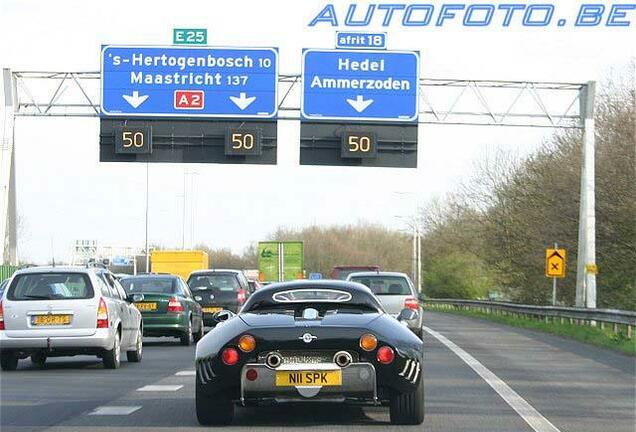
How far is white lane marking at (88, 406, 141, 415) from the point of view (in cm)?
1198

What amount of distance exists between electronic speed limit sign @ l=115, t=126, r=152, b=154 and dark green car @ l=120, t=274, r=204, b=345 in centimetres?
984

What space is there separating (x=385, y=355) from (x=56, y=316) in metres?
9.10

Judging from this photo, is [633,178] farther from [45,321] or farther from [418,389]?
[418,389]

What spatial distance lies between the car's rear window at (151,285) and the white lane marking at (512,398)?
729cm

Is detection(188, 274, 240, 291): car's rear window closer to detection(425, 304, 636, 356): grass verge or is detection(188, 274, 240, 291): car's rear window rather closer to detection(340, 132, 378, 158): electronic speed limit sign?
detection(340, 132, 378, 158): electronic speed limit sign

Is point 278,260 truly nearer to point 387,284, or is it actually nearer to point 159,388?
point 387,284

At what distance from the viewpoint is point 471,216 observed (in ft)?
216

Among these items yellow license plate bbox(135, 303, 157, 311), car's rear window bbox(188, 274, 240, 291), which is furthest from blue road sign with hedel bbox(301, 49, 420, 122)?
yellow license plate bbox(135, 303, 157, 311)

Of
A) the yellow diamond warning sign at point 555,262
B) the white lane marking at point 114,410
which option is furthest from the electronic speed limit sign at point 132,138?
the white lane marking at point 114,410

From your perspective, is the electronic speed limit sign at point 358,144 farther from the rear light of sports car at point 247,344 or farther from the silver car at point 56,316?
the rear light of sports car at point 247,344

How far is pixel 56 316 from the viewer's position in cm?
1819

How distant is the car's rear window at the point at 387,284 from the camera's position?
24.9 m

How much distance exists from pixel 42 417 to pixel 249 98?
25242 mm

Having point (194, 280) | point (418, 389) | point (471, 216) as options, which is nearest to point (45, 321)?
point (418, 389)
